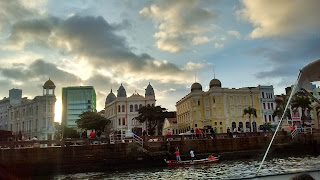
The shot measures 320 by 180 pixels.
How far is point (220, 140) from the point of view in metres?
34.8

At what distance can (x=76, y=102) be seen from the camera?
14875 centimetres

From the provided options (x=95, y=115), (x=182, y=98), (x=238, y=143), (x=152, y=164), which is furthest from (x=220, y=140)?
(x=95, y=115)

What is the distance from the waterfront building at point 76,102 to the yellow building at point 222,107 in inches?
3415

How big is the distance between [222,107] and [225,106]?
28.1 inches

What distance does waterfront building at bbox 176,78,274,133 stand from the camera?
67438mm

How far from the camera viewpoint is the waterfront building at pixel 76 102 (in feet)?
483

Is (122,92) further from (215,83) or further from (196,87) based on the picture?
(215,83)

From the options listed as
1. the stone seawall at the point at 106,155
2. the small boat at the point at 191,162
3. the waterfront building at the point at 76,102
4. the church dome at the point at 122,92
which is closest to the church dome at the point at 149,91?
the church dome at the point at 122,92

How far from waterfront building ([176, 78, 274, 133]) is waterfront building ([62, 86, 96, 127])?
284 ft

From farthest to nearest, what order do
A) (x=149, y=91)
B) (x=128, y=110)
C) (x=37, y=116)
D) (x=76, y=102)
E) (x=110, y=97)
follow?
(x=76, y=102) → (x=110, y=97) → (x=149, y=91) → (x=128, y=110) → (x=37, y=116)

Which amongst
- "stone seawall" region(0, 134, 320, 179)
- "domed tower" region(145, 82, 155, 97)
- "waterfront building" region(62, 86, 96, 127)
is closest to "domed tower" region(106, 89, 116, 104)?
"domed tower" region(145, 82, 155, 97)

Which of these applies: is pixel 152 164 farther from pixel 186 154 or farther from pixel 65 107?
pixel 65 107

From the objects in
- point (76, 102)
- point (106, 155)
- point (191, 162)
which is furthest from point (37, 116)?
point (76, 102)

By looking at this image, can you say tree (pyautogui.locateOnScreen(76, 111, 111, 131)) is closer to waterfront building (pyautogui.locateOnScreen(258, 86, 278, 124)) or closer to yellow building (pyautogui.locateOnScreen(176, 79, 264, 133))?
yellow building (pyautogui.locateOnScreen(176, 79, 264, 133))
